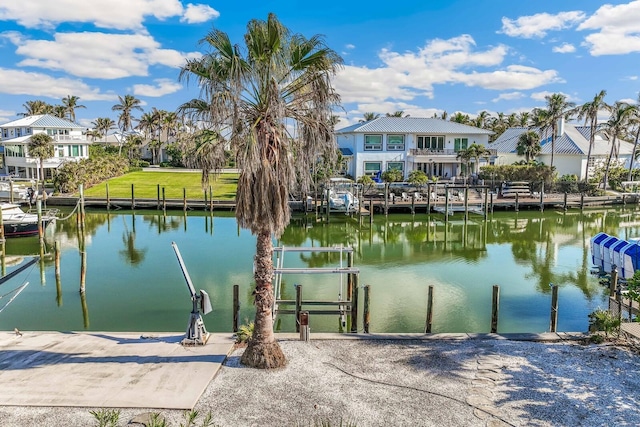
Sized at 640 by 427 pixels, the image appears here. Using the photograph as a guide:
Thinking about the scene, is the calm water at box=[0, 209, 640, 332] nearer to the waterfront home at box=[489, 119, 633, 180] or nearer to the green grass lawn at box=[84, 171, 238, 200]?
the green grass lawn at box=[84, 171, 238, 200]

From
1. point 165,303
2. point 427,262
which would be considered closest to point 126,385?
point 165,303

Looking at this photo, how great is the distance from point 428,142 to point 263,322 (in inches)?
1933

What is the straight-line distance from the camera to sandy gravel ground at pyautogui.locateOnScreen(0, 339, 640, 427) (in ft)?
29.3

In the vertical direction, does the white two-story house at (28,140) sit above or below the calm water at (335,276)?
above

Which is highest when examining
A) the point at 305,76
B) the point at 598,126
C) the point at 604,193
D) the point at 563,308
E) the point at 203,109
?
the point at 598,126

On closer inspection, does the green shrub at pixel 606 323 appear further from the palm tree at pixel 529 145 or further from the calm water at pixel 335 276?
the palm tree at pixel 529 145

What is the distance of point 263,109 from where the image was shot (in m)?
10.5

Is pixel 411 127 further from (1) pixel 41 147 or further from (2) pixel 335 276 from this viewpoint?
(1) pixel 41 147

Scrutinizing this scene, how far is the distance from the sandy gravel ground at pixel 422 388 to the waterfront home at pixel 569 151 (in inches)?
2034

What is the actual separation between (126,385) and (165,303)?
992 cm

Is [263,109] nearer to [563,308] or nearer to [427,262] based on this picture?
[563,308]

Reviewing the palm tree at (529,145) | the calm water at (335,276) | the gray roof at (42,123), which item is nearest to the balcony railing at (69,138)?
the gray roof at (42,123)

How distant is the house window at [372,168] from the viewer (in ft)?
184

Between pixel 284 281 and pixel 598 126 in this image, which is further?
pixel 598 126
